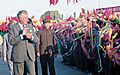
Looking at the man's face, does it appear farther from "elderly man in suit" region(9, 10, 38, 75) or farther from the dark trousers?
the dark trousers

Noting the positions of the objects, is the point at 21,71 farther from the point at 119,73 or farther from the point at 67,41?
the point at 67,41

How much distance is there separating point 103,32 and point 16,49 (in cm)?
289

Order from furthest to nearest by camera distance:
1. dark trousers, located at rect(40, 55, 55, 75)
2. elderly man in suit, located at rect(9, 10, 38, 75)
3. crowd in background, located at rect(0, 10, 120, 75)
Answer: dark trousers, located at rect(40, 55, 55, 75) < crowd in background, located at rect(0, 10, 120, 75) < elderly man in suit, located at rect(9, 10, 38, 75)

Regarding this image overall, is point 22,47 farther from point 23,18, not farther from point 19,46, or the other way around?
point 23,18

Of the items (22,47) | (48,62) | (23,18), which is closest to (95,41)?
(48,62)

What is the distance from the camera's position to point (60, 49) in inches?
600

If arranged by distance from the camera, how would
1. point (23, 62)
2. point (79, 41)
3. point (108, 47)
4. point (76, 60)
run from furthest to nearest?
point (76, 60)
point (79, 41)
point (108, 47)
point (23, 62)

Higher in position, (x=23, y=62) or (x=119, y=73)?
(x=23, y=62)

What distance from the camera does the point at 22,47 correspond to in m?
7.12

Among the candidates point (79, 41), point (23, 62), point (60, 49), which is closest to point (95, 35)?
point (79, 41)

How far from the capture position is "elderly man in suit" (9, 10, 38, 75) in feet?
22.9

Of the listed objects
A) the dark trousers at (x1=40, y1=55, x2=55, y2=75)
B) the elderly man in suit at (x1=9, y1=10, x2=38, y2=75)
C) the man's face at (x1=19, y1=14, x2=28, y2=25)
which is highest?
the man's face at (x1=19, y1=14, x2=28, y2=25)

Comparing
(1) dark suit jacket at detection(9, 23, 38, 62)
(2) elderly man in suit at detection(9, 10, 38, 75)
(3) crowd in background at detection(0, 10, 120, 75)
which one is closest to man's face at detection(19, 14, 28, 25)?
(2) elderly man in suit at detection(9, 10, 38, 75)

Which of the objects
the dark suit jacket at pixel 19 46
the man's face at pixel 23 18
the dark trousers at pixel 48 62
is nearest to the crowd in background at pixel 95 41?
the dark trousers at pixel 48 62
